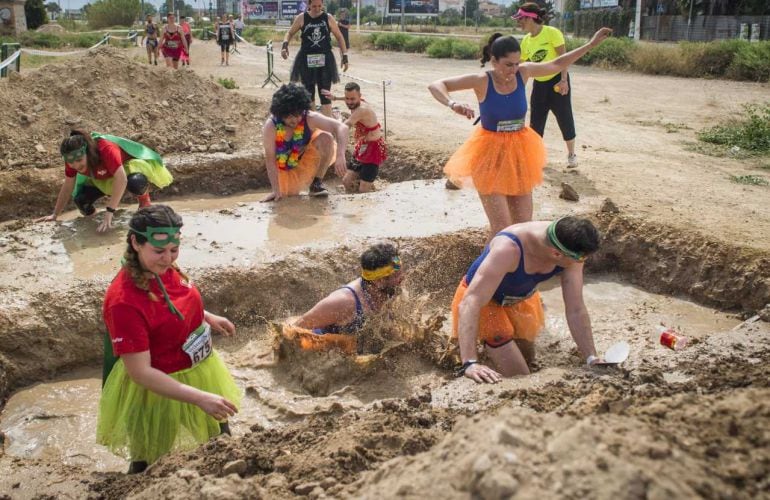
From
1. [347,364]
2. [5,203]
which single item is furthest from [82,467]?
[5,203]

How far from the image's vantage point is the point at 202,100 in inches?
420

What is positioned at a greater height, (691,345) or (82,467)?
(691,345)

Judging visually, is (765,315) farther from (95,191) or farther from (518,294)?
(95,191)

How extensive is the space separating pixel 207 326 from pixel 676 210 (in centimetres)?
489

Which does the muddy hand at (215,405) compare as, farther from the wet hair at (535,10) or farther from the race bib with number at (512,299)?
the wet hair at (535,10)

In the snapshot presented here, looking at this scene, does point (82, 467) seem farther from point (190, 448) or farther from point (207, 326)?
point (207, 326)

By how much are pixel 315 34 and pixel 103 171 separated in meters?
4.31

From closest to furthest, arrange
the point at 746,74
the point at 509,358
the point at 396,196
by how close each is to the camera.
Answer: the point at 509,358, the point at 396,196, the point at 746,74

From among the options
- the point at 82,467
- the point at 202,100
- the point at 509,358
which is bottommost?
the point at 82,467

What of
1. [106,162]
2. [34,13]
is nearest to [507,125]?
[106,162]

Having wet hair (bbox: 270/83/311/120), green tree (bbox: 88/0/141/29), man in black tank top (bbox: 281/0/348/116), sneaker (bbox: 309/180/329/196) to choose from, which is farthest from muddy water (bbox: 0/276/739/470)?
green tree (bbox: 88/0/141/29)

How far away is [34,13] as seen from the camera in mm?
40281

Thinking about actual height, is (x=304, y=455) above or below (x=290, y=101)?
below

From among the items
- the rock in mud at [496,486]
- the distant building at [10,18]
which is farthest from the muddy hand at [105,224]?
the distant building at [10,18]
